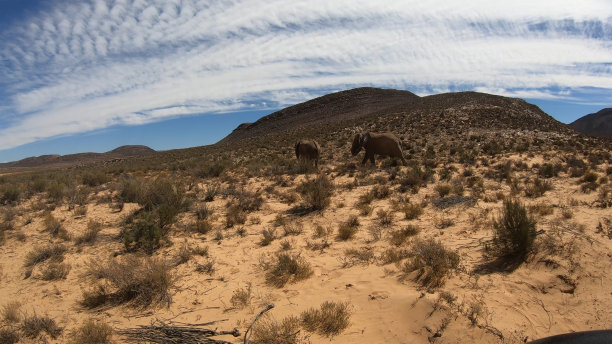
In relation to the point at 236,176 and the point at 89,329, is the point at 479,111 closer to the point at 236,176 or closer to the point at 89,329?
the point at 236,176

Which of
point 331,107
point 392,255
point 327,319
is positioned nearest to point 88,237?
point 327,319

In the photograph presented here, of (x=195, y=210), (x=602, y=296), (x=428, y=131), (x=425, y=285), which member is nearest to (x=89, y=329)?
(x=425, y=285)

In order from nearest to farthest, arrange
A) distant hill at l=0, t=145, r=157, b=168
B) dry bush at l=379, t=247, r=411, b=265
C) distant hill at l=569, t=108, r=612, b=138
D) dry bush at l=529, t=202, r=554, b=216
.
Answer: dry bush at l=379, t=247, r=411, b=265, dry bush at l=529, t=202, r=554, b=216, distant hill at l=569, t=108, r=612, b=138, distant hill at l=0, t=145, r=157, b=168

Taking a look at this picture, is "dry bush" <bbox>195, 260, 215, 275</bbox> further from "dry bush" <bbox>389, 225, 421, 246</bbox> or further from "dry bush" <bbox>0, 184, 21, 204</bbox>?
"dry bush" <bbox>0, 184, 21, 204</bbox>

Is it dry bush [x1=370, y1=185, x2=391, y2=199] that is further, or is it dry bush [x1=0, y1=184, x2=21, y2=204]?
dry bush [x1=0, y1=184, x2=21, y2=204]

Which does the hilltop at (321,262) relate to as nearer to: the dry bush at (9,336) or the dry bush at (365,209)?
the dry bush at (9,336)

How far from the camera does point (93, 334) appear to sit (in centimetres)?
377

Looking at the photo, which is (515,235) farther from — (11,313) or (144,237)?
(11,313)

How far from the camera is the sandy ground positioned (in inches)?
144

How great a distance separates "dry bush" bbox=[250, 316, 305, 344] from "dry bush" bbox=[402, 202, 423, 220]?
4131mm

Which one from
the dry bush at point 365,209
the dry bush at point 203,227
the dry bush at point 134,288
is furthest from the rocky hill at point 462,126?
the dry bush at point 134,288

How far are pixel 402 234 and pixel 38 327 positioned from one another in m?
5.61

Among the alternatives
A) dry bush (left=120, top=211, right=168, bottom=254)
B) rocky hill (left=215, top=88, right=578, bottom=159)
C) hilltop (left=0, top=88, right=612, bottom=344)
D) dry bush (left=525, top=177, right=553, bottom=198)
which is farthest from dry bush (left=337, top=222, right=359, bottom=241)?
rocky hill (left=215, top=88, right=578, bottom=159)

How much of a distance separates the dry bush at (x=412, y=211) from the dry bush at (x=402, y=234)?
0.69 metres
